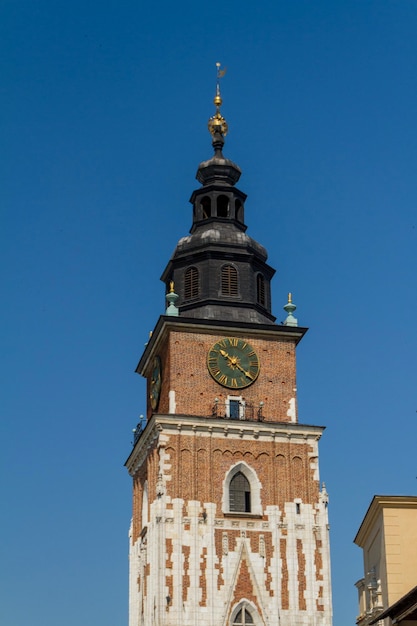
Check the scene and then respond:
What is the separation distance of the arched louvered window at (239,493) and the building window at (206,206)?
14105 mm

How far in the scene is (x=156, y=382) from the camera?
179ft

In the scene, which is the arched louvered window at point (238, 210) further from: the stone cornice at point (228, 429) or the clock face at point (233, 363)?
the stone cornice at point (228, 429)

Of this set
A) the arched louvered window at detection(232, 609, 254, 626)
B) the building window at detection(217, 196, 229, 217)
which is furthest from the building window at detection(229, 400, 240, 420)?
the building window at detection(217, 196, 229, 217)

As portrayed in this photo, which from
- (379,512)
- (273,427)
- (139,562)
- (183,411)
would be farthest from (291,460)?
(379,512)

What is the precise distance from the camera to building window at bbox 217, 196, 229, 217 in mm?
58000

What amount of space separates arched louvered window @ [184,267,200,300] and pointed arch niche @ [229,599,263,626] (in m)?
14.4

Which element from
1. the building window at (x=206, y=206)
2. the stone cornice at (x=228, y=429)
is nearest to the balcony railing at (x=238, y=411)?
the stone cornice at (x=228, y=429)

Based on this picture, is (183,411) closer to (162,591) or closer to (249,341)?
(249,341)

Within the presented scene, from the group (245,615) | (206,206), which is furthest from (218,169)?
(245,615)

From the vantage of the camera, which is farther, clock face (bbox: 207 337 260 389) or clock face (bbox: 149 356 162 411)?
clock face (bbox: 149 356 162 411)

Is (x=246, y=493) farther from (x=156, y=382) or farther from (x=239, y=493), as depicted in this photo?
(x=156, y=382)

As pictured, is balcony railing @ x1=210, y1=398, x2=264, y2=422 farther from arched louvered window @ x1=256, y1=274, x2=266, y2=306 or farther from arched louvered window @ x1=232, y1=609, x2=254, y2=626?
arched louvered window @ x1=232, y1=609, x2=254, y2=626

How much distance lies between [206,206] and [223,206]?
2.90 ft

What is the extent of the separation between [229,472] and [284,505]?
8.91 feet
